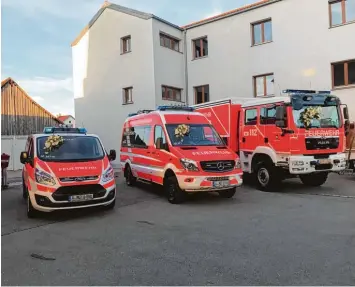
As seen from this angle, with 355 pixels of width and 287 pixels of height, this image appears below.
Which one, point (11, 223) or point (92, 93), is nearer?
point (11, 223)

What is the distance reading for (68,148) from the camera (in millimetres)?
8352

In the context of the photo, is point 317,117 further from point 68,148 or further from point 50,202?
point 50,202

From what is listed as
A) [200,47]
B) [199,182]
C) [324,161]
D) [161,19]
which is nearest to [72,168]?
[199,182]

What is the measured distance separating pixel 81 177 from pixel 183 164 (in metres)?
2.48

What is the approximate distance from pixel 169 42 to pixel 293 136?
13.2m

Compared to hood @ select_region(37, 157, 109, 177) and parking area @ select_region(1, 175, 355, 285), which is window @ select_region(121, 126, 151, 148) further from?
hood @ select_region(37, 157, 109, 177)

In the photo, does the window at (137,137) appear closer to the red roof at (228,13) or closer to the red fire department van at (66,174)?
the red fire department van at (66,174)

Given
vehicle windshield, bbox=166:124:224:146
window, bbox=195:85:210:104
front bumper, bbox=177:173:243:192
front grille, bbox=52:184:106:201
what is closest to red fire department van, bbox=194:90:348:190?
vehicle windshield, bbox=166:124:224:146

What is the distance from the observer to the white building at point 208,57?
642 inches

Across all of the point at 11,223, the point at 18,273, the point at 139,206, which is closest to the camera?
the point at 18,273

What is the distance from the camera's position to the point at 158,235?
615 centimetres

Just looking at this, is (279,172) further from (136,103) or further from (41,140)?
(136,103)

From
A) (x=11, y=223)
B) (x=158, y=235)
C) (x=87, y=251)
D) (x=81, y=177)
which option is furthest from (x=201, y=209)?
(x=11, y=223)

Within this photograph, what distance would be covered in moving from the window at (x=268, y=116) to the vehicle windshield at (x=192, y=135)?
5.64 ft
